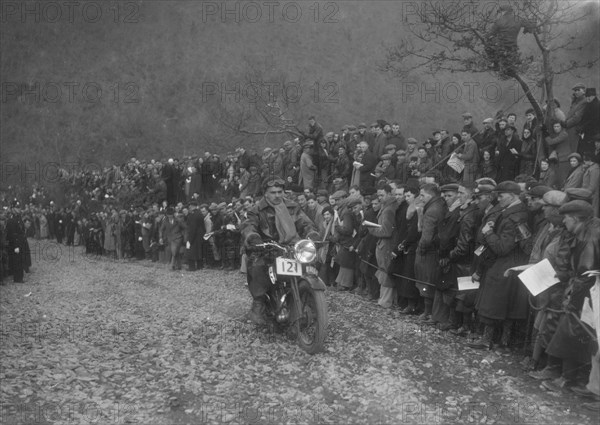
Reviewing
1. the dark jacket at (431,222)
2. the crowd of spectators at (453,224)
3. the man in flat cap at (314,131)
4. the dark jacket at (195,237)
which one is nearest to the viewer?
the crowd of spectators at (453,224)

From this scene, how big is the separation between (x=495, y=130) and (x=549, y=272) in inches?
279

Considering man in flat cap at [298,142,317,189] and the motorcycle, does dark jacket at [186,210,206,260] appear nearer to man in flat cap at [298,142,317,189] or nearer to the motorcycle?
man in flat cap at [298,142,317,189]

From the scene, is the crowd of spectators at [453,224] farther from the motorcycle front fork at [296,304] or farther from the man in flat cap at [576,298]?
the motorcycle front fork at [296,304]

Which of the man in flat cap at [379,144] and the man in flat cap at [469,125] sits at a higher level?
the man in flat cap at [469,125]

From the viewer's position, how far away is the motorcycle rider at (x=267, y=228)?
25.3ft

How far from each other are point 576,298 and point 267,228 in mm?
3851

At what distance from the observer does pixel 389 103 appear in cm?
4709

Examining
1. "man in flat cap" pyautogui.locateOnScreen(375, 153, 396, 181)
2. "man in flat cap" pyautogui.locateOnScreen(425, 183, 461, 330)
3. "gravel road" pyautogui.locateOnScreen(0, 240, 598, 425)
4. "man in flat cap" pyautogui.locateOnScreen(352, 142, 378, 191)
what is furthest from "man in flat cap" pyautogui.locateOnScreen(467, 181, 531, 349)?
"man in flat cap" pyautogui.locateOnScreen(352, 142, 378, 191)

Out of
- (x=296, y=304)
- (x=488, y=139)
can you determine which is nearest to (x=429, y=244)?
(x=296, y=304)

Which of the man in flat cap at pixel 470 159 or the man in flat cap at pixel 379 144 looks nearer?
the man in flat cap at pixel 470 159

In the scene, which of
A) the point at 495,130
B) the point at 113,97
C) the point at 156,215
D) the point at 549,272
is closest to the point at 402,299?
the point at 549,272

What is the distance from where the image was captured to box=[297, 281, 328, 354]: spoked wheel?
22.6 feet

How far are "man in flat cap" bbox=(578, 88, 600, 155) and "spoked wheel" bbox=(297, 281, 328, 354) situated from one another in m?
6.65

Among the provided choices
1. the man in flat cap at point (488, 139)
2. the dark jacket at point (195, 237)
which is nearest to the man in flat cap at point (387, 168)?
the man in flat cap at point (488, 139)
